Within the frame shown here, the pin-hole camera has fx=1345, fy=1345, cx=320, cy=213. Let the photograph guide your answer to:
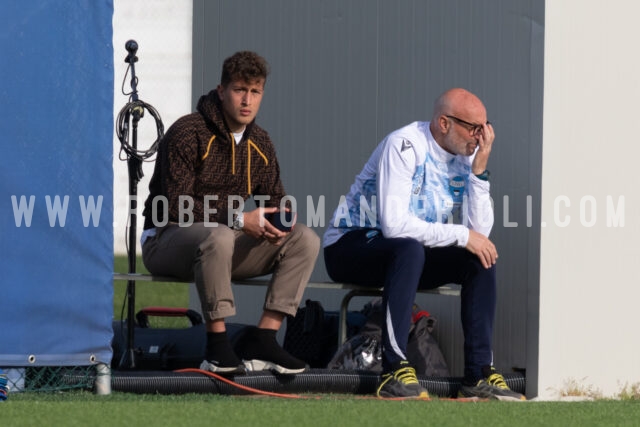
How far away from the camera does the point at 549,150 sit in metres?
6.03

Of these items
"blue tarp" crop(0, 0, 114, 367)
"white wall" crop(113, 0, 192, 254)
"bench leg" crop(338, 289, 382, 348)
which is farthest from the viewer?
"white wall" crop(113, 0, 192, 254)

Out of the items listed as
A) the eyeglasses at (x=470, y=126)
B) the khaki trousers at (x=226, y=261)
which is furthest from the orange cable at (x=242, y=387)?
the eyeglasses at (x=470, y=126)

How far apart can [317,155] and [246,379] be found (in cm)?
218

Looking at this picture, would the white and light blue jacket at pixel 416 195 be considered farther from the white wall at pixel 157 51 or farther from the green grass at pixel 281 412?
the white wall at pixel 157 51

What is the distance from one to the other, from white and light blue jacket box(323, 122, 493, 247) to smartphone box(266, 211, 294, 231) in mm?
376

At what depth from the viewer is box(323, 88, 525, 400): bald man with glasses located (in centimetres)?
556

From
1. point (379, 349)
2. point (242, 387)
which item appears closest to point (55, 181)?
point (242, 387)

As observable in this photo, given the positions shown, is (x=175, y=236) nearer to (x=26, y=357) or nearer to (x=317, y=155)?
(x=26, y=357)

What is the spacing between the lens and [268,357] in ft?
18.6

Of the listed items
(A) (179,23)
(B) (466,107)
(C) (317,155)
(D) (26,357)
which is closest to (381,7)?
(C) (317,155)

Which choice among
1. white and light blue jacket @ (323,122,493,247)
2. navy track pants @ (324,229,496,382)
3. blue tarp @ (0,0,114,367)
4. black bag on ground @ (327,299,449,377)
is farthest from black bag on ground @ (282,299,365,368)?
blue tarp @ (0,0,114,367)

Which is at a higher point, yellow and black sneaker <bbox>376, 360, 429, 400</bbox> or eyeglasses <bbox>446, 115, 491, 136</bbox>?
eyeglasses <bbox>446, 115, 491, 136</bbox>

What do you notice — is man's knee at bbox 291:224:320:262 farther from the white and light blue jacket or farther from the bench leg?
the bench leg

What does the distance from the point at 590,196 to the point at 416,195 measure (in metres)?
0.83
